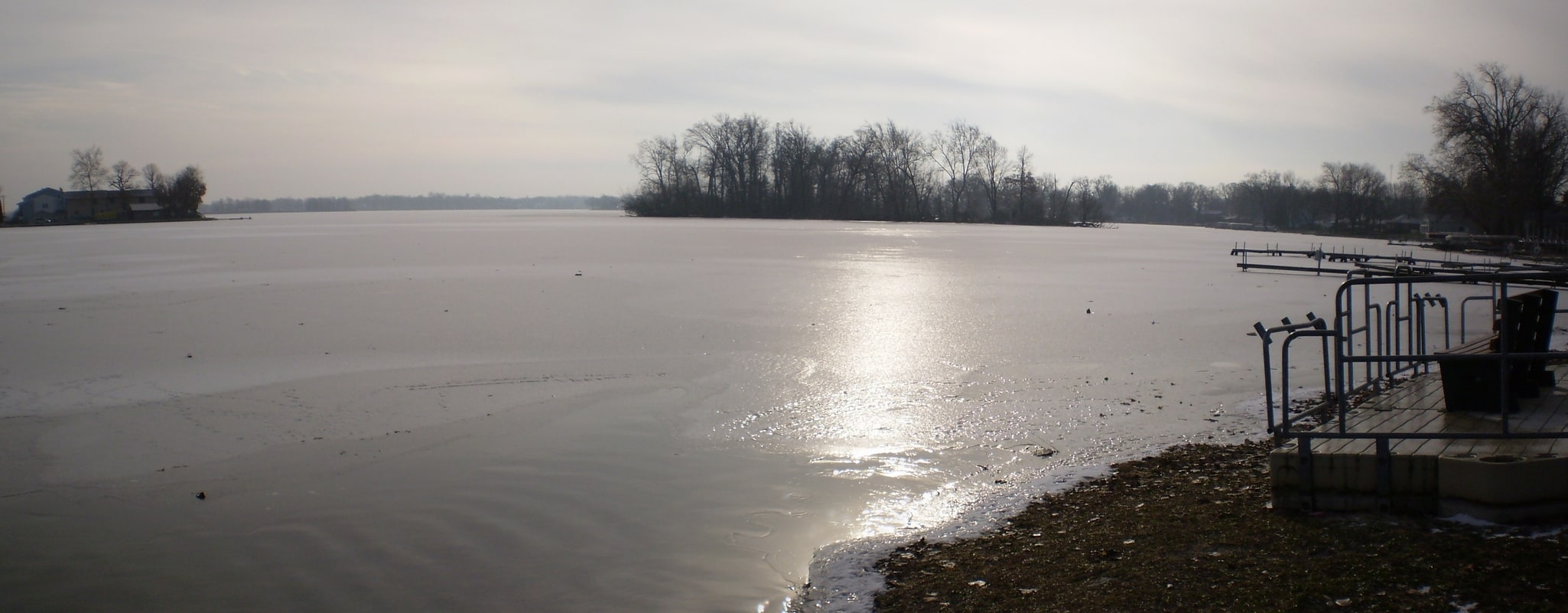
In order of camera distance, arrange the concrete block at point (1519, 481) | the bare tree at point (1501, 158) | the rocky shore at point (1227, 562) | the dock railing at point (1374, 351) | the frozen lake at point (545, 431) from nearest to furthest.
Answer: the rocky shore at point (1227, 562) → the concrete block at point (1519, 481) → the dock railing at point (1374, 351) → the frozen lake at point (545, 431) → the bare tree at point (1501, 158)

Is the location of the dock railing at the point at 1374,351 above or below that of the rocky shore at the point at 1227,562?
above

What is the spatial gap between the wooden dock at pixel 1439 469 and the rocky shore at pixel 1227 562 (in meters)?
0.09

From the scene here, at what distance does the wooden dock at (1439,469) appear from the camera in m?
3.44

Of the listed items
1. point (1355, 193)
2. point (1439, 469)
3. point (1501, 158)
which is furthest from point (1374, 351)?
point (1355, 193)

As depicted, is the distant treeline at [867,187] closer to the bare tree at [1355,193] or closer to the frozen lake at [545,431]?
the bare tree at [1355,193]

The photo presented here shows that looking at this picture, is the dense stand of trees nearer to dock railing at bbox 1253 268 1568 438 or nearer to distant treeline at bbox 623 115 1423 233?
distant treeline at bbox 623 115 1423 233

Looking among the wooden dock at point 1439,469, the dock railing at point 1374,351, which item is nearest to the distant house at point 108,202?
the dock railing at point 1374,351

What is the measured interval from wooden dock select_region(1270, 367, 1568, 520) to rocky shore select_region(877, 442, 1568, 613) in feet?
0.29

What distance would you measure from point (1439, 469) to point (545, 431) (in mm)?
5181

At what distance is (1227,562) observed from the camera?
345 cm

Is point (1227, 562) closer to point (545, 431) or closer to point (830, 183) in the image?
point (545, 431)

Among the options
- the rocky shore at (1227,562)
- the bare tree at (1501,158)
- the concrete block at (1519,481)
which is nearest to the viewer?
the rocky shore at (1227,562)

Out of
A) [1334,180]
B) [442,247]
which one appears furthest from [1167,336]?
[1334,180]

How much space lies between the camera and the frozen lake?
427 cm
